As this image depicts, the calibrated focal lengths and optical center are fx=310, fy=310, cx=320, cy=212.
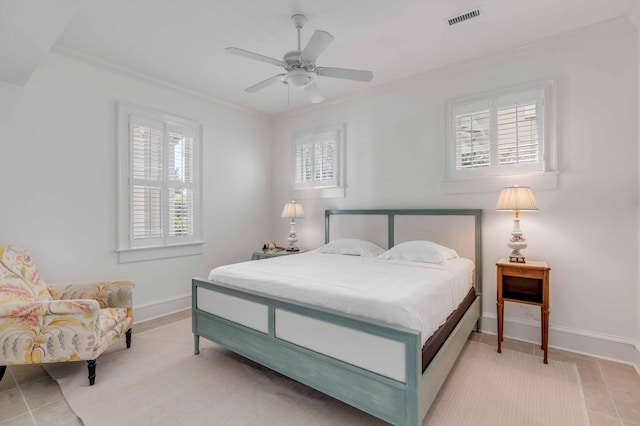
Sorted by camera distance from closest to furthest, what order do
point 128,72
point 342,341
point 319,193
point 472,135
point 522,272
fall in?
1. point 342,341
2. point 522,272
3. point 472,135
4. point 128,72
5. point 319,193

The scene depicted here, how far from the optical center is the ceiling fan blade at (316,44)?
2127 millimetres

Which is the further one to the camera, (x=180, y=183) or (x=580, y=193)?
(x=180, y=183)

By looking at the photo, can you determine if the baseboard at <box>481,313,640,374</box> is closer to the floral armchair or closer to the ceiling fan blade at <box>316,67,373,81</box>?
the ceiling fan blade at <box>316,67,373,81</box>

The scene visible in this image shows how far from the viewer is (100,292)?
9.48ft

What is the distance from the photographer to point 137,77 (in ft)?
12.2

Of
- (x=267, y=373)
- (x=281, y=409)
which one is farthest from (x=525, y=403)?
(x=267, y=373)

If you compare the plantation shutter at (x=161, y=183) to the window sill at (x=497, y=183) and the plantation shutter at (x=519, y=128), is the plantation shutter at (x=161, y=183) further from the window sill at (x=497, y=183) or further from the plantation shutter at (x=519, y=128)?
the plantation shutter at (x=519, y=128)

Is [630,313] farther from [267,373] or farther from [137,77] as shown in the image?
[137,77]

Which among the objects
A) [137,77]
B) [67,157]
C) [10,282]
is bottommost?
[10,282]

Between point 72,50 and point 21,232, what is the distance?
1.89m

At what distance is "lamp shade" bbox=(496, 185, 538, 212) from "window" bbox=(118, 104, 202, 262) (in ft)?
12.3

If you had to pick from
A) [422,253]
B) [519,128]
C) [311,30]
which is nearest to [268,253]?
[422,253]

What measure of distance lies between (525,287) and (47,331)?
4.09 metres

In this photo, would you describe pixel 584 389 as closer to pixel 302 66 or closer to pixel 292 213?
pixel 302 66
